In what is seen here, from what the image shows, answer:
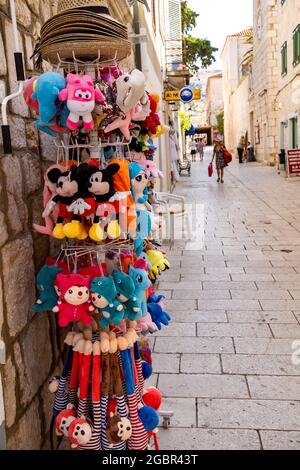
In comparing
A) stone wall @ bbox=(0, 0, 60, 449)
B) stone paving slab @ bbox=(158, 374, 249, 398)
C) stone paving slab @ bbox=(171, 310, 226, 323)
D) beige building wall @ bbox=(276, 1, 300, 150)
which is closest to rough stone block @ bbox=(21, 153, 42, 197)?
stone wall @ bbox=(0, 0, 60, 449)

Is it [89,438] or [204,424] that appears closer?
[89,438]

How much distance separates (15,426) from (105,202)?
109 cm

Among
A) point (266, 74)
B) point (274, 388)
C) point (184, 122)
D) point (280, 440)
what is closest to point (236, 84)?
point (184, 122)

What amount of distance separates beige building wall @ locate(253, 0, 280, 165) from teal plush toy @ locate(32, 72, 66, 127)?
79.8ft

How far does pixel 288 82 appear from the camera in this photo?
20.7 meters

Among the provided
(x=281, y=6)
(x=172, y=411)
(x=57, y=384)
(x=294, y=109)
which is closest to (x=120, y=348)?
(x=57, y=384)

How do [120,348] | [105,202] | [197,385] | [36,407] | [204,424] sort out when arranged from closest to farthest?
[105,202], [120,348], [36,407], [204,424], [197,385]

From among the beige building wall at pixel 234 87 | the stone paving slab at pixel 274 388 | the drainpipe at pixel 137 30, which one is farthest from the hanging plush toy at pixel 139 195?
the beige building wall at pixel 234 87

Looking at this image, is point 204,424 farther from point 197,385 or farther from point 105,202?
point 105,202

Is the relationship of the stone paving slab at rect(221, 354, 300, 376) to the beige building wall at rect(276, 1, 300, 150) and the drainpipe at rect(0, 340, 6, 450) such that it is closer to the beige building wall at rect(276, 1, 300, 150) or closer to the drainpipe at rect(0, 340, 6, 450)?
the drainpipe at rect(0, 340, 6, 450)

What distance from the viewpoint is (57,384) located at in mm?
2434

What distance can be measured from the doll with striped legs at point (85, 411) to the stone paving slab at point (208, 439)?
717 millimetres

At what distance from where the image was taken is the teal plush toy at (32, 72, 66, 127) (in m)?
1.97

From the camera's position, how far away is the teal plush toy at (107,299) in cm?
216
